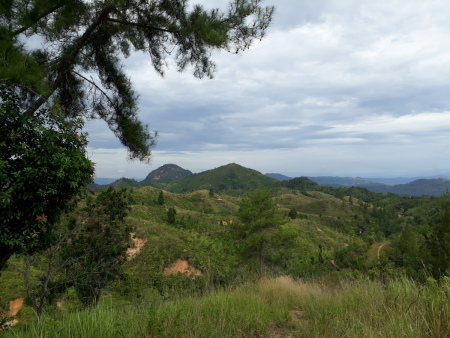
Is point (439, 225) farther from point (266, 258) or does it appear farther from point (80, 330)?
point (80, 330)

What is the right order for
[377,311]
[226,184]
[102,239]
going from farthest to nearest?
[226,184] → [102,239] → [377,311]

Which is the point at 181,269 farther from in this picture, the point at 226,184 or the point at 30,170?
the point at 226,184

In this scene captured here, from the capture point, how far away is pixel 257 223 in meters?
25.0

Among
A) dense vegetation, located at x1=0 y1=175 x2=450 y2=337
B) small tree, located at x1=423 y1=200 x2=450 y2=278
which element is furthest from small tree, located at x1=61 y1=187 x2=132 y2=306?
small tree, located at x1=423 y1=200 x2=450 y2=278

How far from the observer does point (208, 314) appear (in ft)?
11.0

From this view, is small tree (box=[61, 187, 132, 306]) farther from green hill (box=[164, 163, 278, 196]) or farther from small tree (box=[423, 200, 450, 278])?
green hill (box=[164, 163, 278, 196])

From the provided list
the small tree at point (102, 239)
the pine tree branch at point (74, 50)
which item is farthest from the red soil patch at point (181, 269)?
the pine tree branch at point (74, 50)

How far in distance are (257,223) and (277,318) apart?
2143 centimetres

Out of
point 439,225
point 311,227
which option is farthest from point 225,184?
point 439,225

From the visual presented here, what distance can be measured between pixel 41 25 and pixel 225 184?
586 ft

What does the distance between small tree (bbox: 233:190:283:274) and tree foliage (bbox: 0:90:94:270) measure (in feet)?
70.3

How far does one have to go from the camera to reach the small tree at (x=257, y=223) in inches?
970

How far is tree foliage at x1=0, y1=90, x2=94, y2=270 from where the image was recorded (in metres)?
3.84

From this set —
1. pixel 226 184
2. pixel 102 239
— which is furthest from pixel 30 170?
pixel 226 184
